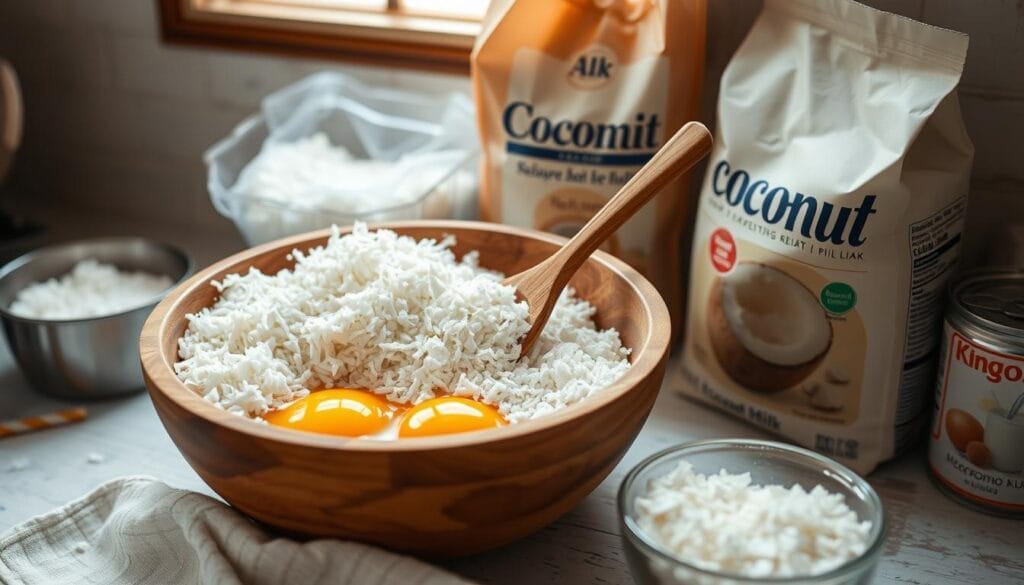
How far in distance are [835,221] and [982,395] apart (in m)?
0.24

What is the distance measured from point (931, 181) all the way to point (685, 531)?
0.50 m

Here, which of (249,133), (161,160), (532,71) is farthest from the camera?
(161,160)

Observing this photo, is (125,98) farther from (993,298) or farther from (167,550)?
(993,298)

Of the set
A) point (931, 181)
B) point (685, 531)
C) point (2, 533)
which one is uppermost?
point (931, 181)

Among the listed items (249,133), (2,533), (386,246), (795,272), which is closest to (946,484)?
(795,272)

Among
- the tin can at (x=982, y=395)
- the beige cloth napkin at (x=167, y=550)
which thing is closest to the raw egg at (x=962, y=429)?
the tin can at (x=982, y=395)

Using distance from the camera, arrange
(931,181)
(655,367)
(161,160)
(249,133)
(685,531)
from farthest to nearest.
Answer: (161,160) < (249,133) < (931,181) < (655,367) < (685,531)

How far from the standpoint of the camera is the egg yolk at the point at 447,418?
3.19 ft

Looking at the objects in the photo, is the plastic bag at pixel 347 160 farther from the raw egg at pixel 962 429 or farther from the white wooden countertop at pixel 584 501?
the raw egg at pixel 962 429

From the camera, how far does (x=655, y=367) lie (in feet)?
3.16

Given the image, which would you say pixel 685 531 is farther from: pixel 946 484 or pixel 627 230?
pixel 627 230

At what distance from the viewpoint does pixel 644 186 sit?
1.11 meters

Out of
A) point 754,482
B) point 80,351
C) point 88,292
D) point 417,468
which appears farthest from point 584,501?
point 88,292

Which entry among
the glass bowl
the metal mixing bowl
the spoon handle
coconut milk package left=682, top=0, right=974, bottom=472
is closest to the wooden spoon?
the spoon handle
